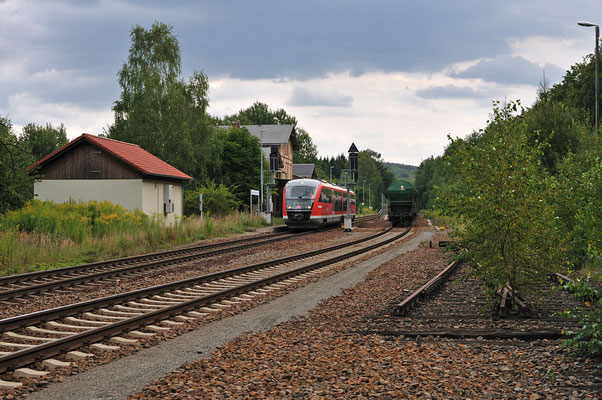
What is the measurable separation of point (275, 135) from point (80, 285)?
225ft

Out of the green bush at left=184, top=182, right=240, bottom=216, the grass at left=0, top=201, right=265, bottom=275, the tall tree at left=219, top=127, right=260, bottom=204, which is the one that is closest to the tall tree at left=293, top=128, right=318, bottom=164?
the tall tree at left=219, top=127, right=260, bottom=204

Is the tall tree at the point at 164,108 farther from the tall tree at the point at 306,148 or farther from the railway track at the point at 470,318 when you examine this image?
the tall tree at the point at 306,148

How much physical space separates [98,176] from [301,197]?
12.0m

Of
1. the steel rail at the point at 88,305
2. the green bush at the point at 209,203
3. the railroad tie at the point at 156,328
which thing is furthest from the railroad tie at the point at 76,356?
A: the green bush at the point at 209,203

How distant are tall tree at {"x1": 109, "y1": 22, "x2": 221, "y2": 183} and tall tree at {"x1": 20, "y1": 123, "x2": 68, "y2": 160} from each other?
129ft

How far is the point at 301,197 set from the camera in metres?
35.1

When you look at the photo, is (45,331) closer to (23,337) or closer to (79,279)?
(23,337)

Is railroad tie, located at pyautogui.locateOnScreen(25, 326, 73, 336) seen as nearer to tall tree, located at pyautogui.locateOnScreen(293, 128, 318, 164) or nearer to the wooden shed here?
the wooden shed

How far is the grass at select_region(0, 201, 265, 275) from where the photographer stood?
671 inches

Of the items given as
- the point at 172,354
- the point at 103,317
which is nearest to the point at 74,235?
the point at 103,317

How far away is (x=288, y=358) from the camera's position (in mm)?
6773

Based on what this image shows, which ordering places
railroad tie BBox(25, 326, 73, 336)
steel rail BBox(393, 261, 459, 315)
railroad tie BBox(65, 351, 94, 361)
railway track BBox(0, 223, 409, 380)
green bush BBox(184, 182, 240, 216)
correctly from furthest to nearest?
green bush BBox(184, 182, 240, 216), steel rail BBox(393, 261, 459, 315), railroad tie BBox(25, 326, 73, 336), railway track BBox(0, 223, 409, 380), railroad tie BBox(65, 351, 94, 361)

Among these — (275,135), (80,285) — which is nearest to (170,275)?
(80,285)

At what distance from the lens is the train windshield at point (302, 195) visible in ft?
115
